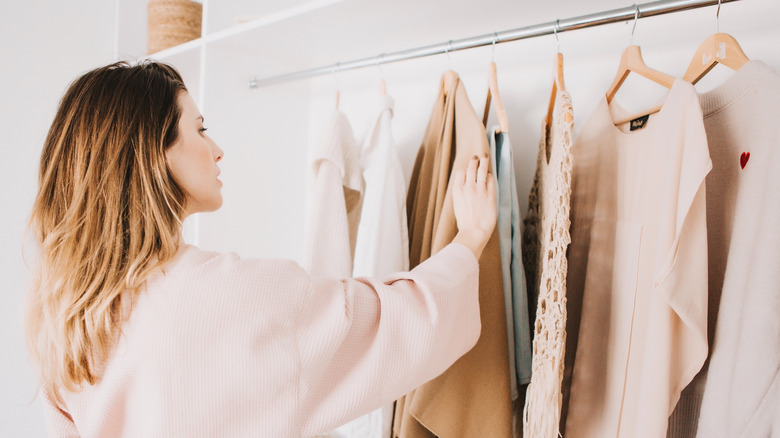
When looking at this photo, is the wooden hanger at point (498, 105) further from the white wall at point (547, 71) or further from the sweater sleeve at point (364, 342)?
the sweater sleeve at point (364, 342)

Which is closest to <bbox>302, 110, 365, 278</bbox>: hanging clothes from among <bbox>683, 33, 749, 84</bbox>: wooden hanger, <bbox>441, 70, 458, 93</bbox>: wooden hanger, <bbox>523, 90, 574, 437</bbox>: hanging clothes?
<bbox>441, 70, 458, 93</bbox>: wooden hanger

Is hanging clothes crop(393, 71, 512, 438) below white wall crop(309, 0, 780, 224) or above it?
below

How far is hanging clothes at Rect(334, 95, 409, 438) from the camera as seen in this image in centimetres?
91

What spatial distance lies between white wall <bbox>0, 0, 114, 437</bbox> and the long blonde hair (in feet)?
3.29

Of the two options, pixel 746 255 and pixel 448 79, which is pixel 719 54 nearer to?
pixel 746 255

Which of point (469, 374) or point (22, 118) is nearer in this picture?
point (469, 374)

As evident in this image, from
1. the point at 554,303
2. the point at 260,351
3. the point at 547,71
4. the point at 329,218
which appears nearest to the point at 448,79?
the point at 547,71

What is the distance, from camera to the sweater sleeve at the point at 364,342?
622 mm

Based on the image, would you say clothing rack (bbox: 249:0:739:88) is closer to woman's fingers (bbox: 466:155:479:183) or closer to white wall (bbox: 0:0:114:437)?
woman's fingers (bbox: 466:155:479:183)

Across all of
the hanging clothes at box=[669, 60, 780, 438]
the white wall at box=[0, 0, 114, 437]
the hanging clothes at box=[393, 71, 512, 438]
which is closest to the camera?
the hanging clothes at box=[669, 60, 780, 438]

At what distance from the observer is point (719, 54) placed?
0.63 metres

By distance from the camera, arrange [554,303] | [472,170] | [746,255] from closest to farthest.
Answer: [746,255]
[554,303]
[472,170]

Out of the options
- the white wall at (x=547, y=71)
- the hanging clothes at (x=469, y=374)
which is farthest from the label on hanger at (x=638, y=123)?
the hanging clothes at (x=469, y=374)

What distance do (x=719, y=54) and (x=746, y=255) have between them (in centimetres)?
28
